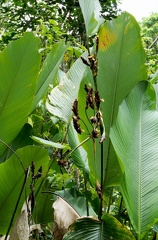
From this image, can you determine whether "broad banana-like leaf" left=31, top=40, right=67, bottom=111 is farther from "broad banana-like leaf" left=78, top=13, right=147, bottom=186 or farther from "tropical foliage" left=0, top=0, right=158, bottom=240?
"broad banana-like leaf" left=78, top=13, right=147, bottom=186

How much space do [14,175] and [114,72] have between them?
315mm

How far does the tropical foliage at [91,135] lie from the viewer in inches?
26.2

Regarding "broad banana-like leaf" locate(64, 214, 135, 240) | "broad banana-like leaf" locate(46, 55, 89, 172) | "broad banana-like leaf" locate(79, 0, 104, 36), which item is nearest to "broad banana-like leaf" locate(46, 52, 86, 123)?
"broad banana-like leaf" locate(46, 55, 89, 172)

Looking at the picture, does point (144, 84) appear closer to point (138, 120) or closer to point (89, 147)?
point (138, 120)

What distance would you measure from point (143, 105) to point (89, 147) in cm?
14

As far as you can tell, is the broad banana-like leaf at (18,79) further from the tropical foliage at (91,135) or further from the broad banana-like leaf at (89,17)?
the broad banana-like leaf at (89,17)

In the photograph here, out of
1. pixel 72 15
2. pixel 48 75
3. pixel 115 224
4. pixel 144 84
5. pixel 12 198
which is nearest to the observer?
pixel 115 224

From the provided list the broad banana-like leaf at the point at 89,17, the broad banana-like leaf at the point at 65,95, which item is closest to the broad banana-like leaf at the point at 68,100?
the broad banana-like leaf at the point at 65,95

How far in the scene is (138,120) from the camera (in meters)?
0.77

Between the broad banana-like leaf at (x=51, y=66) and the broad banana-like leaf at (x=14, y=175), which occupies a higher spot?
the broad banana-like leaf at (x=51, y=66)

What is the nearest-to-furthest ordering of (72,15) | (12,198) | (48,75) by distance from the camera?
(12,198) < (48,75) < (72,15)

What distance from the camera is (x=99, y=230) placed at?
0.67m

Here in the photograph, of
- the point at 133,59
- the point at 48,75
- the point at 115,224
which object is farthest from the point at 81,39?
the point at 115,224

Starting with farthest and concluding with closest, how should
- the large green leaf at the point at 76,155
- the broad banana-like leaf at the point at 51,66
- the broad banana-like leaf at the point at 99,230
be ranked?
1. the broad banana-like leaf at the point at 51,66
2. the large green leaf at the point at 76,155
3. the broad banana-like leaf at the point at 99,230
